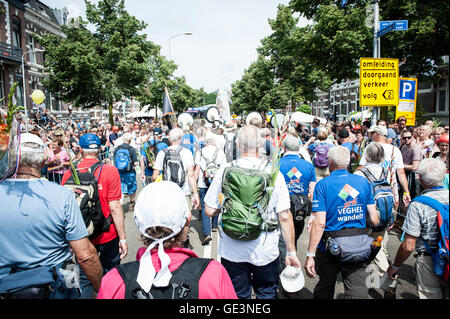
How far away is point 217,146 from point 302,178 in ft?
7.39

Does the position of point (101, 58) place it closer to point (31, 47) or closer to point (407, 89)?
point (31, 47)

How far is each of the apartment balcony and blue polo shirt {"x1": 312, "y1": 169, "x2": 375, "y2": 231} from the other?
26627 mm

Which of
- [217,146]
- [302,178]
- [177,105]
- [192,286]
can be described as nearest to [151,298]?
[192,286]

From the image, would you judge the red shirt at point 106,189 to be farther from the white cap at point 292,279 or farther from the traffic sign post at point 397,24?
the traffic sign post at point 397,24

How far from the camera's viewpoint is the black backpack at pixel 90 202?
2.76 metres

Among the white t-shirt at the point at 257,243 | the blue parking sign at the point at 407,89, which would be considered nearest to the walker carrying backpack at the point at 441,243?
the white t-shirt at the point at 257,243

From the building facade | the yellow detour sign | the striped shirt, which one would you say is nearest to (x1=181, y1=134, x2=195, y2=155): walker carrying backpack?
the yellow detour sign

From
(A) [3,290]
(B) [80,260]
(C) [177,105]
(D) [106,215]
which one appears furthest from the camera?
(C) [177,105]

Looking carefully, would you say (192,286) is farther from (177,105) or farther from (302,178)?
(177,105)

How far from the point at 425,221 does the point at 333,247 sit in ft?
2.87

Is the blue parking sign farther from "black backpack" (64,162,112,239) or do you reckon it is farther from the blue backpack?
"black backpack" (64,162,112,239)

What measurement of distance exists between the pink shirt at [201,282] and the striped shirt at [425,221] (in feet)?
4.25

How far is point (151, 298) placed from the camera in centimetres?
144

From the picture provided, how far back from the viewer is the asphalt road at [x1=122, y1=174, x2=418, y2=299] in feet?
11.8
